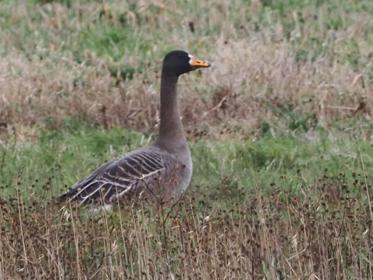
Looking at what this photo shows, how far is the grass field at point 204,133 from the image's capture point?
8.27m

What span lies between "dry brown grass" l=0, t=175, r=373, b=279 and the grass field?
1 cm

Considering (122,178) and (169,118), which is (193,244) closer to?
(122,178)

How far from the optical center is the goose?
971 centimetres

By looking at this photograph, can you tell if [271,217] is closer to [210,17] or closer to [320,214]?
[320,214]

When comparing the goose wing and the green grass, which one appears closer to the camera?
the goose wing

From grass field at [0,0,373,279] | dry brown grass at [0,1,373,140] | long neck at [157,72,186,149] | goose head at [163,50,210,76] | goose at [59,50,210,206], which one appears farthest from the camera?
dry brown grass at [0,1,373,140]

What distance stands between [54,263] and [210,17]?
8.89 metres

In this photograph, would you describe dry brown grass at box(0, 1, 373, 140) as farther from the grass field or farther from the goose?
the goose

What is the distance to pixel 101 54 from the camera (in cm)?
1559

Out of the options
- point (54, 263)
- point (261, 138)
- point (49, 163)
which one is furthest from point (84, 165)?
point (54, 263)

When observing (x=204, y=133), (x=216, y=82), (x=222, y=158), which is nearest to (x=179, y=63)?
(x=222, y=158)

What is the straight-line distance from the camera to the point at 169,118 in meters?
10.9

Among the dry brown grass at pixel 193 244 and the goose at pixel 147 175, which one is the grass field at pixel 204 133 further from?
the goose at pixel 147 175

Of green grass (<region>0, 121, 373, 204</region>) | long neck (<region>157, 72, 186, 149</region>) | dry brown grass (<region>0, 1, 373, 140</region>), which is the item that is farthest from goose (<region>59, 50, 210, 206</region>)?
dry brown grass (<region>0, 1, 373, 140</region>)
